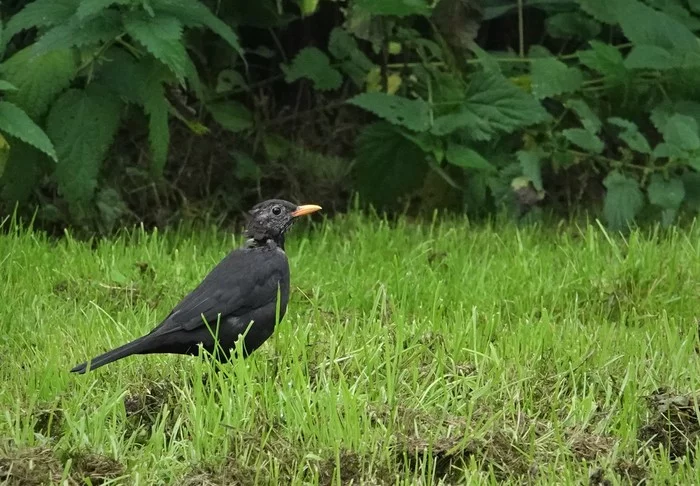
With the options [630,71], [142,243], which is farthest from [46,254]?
[630,71]

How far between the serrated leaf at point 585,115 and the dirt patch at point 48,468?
3585 millimetres

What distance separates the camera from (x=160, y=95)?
17.5 ft

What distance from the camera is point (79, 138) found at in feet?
17.6

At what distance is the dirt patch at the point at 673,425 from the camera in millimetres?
3459

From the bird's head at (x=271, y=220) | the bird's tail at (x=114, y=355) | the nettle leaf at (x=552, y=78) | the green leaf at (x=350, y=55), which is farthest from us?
the green leaf at (x=350, y=55)

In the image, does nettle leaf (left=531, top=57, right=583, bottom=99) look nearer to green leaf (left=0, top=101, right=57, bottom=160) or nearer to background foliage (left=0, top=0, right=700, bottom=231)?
background foliage (left=0, top=0, right=700, bottom=231)

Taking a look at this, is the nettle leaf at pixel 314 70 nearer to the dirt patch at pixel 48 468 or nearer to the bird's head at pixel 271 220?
the bird's head at pixel 271 220

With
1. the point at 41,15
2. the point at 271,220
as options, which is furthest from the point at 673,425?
the point at 41,15

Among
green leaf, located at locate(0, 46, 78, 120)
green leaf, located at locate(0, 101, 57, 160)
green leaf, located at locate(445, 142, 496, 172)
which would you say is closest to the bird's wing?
green leaf, located at locate(0, 101, 57, 160)

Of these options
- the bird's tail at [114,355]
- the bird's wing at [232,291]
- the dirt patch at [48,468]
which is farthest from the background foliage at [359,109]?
the dirt patch at [48,468]

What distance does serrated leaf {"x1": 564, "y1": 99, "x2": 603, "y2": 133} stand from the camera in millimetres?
6117

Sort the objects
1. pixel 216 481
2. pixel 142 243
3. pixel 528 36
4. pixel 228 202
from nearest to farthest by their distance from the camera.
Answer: pixel 216 481, pixel 142 243, pixel 228 202, pixel 528 36

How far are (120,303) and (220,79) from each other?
72.7 inches

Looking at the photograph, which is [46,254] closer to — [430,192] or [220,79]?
[220,79]
